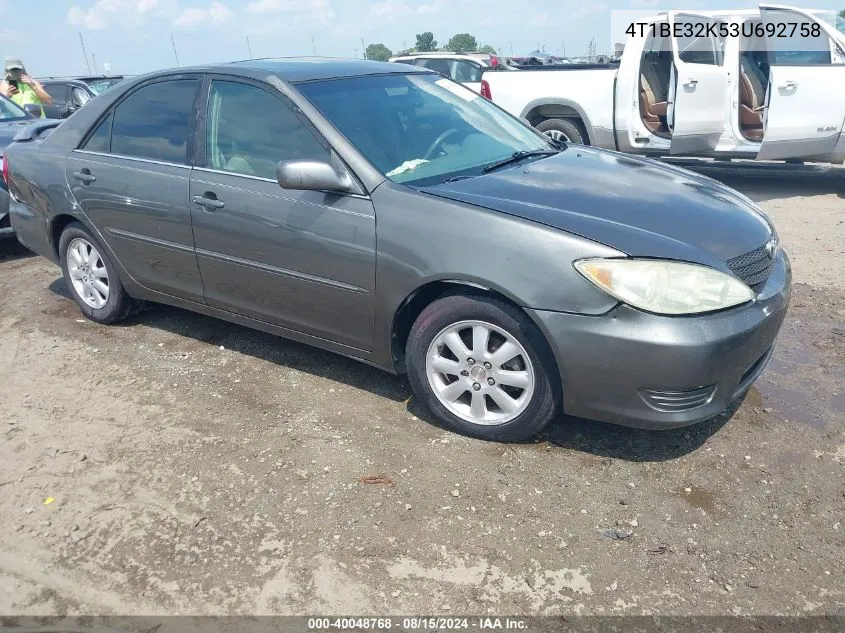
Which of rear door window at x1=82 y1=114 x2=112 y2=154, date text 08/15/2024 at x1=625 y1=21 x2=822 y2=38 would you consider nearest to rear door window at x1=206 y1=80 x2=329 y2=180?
rear door window at x1=82 y1=114 x2=112 y2=154

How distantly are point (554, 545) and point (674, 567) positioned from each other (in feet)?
1.37

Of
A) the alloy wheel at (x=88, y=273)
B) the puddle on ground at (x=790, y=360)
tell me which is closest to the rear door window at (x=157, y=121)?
the alloy wheel at (x=88, y=273)

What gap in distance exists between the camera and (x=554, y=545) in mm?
2627

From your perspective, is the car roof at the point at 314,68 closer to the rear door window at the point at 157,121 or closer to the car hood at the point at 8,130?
the rear door window at the point at 157,121

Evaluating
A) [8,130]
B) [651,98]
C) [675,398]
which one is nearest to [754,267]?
[675,398]

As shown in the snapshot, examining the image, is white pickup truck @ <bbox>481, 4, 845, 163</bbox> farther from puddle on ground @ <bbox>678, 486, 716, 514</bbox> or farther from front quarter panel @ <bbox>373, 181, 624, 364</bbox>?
puddle on ground @ <bbox>678, 486, 716, 514</bbox>

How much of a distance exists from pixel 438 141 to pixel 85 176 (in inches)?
90.3

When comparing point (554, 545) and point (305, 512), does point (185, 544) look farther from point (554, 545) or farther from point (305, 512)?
point (554, 545)

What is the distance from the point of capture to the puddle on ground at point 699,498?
110 inches

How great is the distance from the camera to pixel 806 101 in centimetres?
754

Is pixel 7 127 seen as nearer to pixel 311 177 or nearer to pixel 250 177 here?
pixel 250 177

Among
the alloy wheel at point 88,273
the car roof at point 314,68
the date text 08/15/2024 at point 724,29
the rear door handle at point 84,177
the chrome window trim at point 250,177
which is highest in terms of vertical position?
the date text 08/15/2024 at point 724,29

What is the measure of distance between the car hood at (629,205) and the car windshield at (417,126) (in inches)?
8.8

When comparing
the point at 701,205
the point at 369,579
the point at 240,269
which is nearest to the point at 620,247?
the point at 701,205
